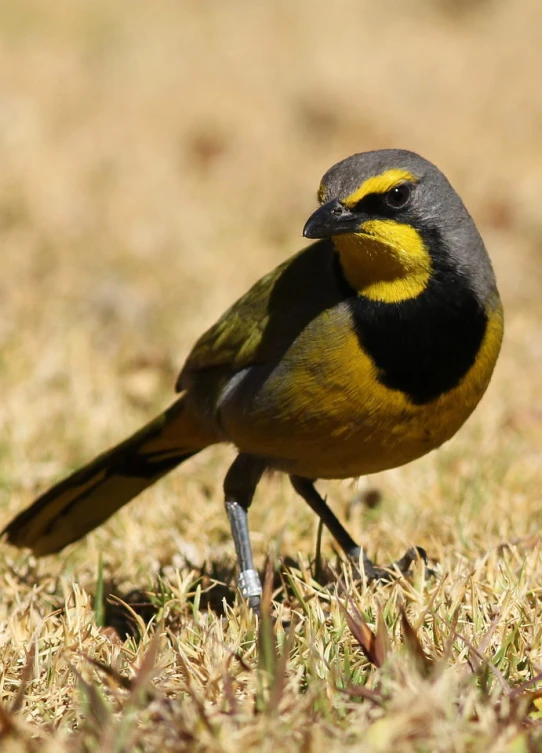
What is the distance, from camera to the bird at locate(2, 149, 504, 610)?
3.47 m

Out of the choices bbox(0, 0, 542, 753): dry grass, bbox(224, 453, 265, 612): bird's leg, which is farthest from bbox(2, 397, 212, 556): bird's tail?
bbox(224, 453, 265, 612): bird's leg

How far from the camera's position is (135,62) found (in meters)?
13.1

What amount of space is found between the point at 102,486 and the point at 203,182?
605 cm

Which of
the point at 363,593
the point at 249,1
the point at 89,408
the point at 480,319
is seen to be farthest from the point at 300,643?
the point at 249,1

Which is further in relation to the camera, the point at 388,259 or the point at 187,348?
the point at 187,348

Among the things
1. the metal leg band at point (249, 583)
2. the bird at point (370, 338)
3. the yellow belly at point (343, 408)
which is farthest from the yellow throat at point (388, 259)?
the metal leg band at point (249, 583)

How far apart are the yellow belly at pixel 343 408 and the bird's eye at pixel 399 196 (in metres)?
0.40

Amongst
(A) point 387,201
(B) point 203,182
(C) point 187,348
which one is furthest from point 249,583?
(B) point 203,182

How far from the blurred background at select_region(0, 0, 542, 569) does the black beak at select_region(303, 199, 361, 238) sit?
4.54ft

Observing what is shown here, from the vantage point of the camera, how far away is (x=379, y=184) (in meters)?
3.46

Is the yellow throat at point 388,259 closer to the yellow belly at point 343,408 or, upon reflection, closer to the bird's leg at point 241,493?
the yellow belly at point 343,408

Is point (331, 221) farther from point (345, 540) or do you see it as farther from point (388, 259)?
point (345, 540)

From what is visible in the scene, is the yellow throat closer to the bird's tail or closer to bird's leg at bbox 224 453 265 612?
bird's leg at bbox 224 453 265 612

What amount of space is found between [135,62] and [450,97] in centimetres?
386
